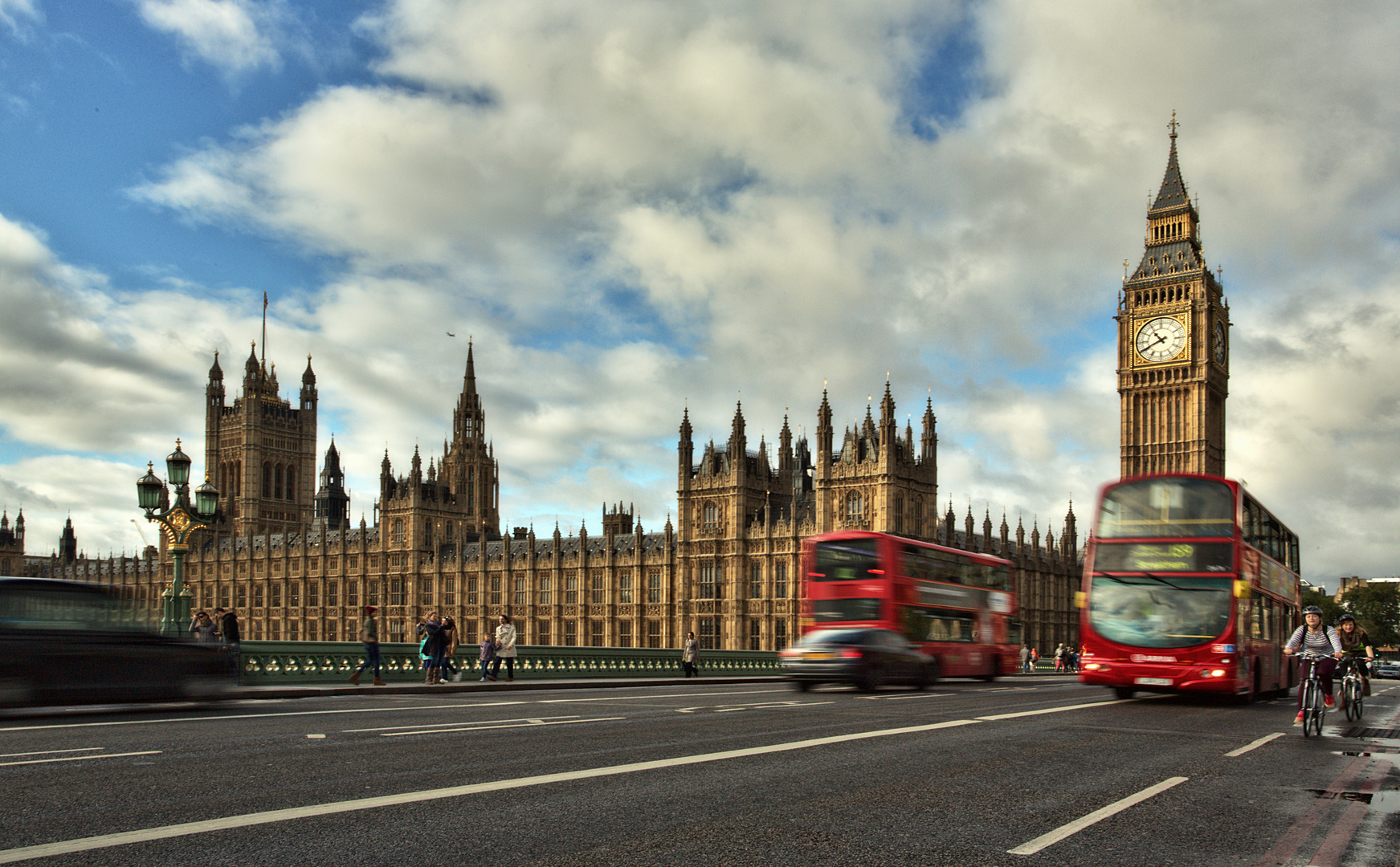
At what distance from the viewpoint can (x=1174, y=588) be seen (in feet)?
65.8

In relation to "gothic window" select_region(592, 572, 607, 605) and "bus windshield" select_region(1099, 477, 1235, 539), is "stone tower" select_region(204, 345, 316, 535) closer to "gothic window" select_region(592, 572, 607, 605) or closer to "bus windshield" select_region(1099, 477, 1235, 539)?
"gothic window" select_region(592, 572, 607, 605)

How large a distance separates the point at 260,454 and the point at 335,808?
5329 inches

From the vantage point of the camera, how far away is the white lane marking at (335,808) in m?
6.40

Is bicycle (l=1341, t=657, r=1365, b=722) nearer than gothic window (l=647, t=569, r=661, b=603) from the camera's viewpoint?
Yes

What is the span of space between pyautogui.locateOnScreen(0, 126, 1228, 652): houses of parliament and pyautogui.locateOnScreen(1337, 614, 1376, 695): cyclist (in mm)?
44829

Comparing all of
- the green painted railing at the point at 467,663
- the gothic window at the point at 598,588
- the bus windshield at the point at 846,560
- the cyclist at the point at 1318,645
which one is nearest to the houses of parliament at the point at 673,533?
the gothic window at the point at 598,588

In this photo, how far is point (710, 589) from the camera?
228ft

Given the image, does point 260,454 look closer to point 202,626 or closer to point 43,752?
point 202,626

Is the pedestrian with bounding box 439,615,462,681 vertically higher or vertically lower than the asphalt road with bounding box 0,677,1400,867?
lower

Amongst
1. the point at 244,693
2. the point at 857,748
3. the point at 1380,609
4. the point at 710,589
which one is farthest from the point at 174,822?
the point at 1380,609

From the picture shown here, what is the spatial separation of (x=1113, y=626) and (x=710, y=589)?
49.6 m

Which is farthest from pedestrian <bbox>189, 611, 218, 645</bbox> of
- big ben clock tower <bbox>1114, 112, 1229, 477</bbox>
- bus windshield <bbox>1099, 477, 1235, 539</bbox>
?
big ben clock tower <bbox>1114, 112, 1229, 477</bbox>

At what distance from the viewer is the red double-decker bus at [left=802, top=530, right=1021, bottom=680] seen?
25734 millimetres

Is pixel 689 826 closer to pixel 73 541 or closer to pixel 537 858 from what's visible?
pixel 537 858
